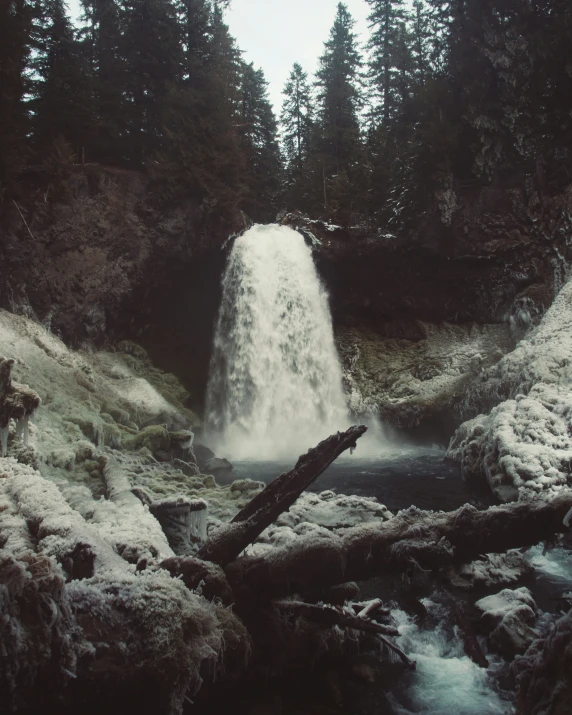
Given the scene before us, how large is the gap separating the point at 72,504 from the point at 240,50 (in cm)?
2971

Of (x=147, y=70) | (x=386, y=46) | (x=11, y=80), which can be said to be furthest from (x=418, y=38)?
(x=11, y=80)

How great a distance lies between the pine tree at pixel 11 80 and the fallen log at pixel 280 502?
16025 mm

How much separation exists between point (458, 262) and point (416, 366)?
4.99 meters

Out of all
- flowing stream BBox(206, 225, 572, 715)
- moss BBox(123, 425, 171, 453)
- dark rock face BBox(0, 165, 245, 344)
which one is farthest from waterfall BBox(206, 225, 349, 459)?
moss BBox(123, 425, 171, 453)

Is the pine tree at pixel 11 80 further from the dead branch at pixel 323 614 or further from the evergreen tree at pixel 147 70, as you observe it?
Result: the dead branch at pixel 323 614

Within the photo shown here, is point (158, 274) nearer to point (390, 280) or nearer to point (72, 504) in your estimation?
point (390, 280)

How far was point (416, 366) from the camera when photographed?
21688 millimetres

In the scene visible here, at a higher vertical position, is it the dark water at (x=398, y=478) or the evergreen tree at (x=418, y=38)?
the evergreen tree at (x=418, y=38)

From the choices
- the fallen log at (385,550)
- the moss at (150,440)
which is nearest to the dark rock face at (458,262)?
the moss at (150,440)

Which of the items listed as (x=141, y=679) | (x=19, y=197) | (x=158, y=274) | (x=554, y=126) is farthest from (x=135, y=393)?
(x=554, y=126)

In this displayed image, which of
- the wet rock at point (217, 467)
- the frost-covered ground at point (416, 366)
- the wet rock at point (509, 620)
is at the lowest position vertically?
the wet rock at point (217, 467)

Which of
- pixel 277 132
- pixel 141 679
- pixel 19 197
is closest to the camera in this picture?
pixel 141 679

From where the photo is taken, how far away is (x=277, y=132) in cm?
3622

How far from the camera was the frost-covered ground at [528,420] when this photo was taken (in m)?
10.5
